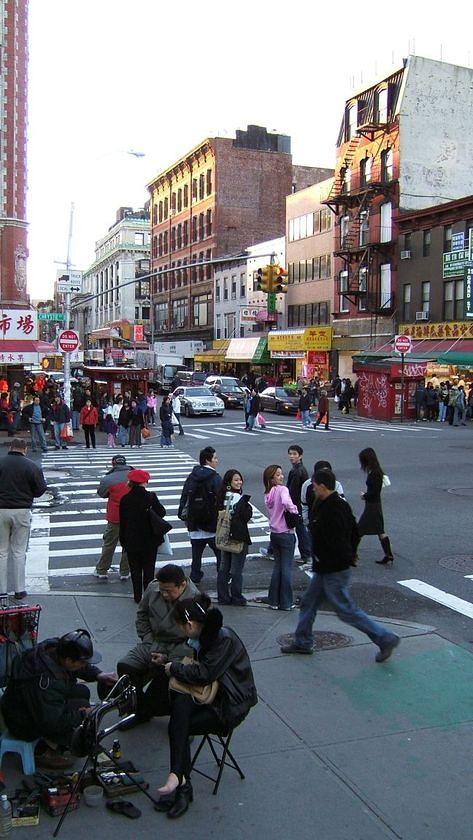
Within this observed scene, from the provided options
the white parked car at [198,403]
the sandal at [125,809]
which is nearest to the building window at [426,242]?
the white parked car at [198,403]

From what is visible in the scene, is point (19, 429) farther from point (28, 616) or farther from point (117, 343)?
point (117, 343)

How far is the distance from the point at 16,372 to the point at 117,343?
68.8 meters

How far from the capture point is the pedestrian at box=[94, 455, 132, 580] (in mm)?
9586

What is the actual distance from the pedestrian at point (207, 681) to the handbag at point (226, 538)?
3.65 metres

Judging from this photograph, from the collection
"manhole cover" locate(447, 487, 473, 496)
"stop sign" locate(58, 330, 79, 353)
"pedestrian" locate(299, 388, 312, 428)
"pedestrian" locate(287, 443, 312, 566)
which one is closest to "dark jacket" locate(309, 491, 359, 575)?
"pedestrian" locate(287, 443, 312, 566)

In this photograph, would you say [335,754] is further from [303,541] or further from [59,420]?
[59,420]

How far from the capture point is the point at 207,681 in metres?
4.68

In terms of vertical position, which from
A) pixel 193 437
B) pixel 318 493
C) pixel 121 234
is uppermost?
pixel 121 234

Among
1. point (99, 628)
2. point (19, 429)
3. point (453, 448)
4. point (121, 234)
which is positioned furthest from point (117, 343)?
point (99, 628)

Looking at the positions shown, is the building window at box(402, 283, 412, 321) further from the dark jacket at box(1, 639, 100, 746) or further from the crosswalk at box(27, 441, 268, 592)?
the dark jacket at box(1, 639, 100, 746)

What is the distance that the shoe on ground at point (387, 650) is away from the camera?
6684 millimetres

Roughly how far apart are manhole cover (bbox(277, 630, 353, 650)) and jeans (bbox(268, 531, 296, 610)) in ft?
2.62

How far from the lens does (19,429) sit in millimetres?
29344

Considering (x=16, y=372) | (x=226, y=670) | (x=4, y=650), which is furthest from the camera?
(x=16, y=372)
